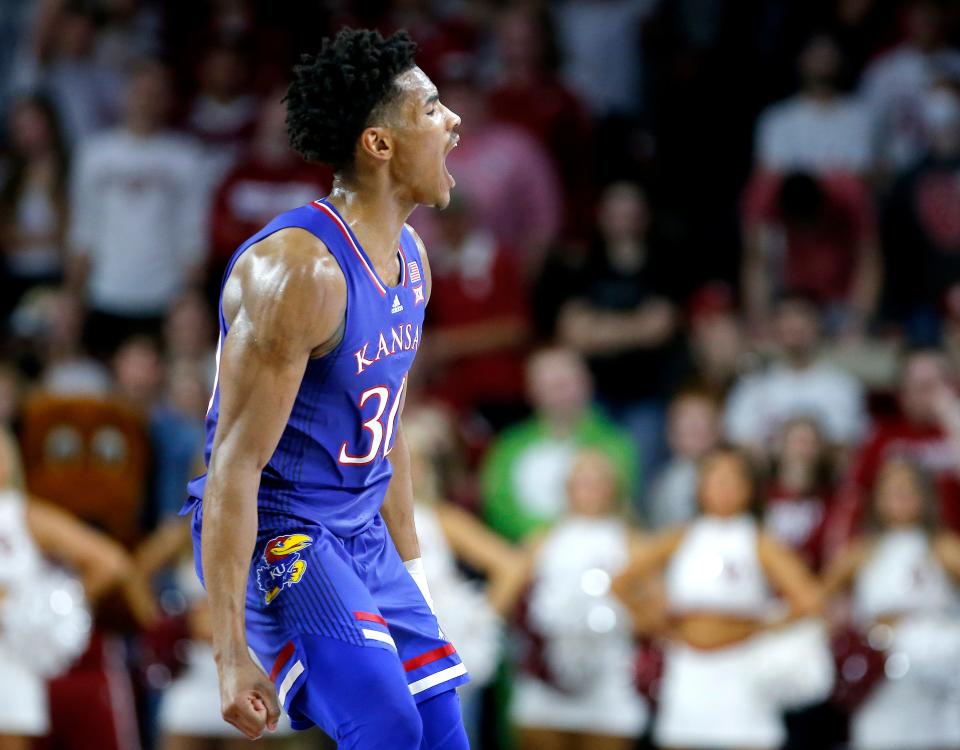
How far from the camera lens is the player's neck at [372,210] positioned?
11.8ft

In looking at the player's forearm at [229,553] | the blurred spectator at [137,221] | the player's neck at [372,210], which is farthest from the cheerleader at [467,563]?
the player's forearm at [229,553]

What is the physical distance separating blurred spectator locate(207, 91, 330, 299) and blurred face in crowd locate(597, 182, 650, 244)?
5.03ft

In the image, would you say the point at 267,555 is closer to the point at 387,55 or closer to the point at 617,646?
the point at 387,55

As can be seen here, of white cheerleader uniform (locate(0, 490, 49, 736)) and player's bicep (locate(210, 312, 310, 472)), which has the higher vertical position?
player's bicep (locate(210, 312, 310, 472))

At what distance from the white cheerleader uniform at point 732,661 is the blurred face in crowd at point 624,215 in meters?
1.77

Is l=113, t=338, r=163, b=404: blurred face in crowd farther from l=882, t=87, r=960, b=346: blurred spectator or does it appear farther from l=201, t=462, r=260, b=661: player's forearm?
l=201, t=462, r=260, b=661: player's forearm

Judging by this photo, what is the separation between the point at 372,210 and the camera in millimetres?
3629

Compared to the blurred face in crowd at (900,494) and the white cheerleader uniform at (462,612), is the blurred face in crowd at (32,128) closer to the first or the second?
the white cheerleader uniform at (462,612)

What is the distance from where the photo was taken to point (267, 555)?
3.51 metres

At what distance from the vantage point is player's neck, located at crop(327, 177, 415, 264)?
3.60 metres

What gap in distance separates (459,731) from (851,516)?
389 cm

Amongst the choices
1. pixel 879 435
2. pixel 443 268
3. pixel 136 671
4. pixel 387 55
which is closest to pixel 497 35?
pixel 443 268

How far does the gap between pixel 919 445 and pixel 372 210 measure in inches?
174

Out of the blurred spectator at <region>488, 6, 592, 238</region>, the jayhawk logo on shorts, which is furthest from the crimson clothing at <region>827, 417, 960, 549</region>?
the jayhawk logo on shorts
